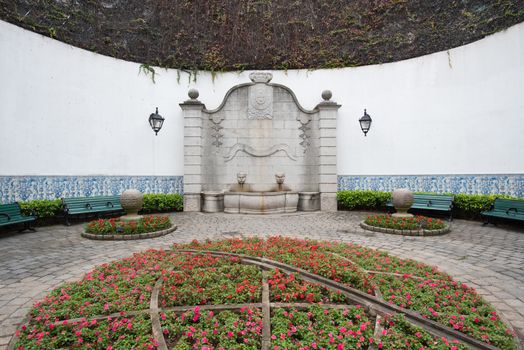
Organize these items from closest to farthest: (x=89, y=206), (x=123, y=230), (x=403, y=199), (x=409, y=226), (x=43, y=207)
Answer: (x=123, y=230), (x=409, y=226), (x=403, y=199), (x=43, y=207), (x=89, y=206)

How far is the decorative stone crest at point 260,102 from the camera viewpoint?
1184 cm

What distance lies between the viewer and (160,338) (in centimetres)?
254

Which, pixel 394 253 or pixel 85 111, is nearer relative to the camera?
pixel 394 253

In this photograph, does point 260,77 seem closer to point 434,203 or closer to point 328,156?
point 328,156

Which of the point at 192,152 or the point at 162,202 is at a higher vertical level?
Result: the point at 192,152

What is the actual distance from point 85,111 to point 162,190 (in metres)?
3.94

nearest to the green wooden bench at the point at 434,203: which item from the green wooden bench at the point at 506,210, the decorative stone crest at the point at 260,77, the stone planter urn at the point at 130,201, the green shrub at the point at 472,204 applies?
the green shrub at the point at 472,204

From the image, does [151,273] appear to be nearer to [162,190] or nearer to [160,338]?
[160,338]

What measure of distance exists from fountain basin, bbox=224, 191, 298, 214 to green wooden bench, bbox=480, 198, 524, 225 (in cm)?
609

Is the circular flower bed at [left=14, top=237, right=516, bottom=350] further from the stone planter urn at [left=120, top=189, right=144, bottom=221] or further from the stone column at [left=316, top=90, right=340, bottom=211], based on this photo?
the stone column at [left=316, top=90, right=340, bottom=211]

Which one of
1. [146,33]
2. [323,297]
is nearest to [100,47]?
[146,33]

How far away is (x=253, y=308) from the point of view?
3117mm

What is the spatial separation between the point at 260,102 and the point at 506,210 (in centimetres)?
894

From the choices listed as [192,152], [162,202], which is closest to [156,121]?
[192,152]
